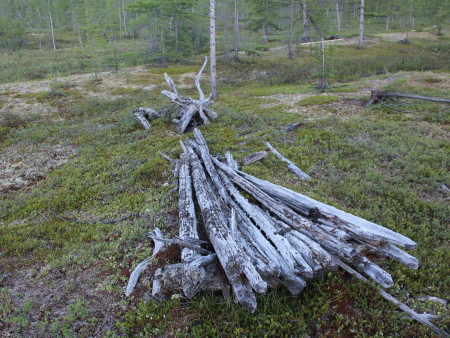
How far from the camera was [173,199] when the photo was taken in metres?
7.56

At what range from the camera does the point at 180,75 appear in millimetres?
26641

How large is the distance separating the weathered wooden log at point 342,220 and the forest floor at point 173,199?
823 millimetres

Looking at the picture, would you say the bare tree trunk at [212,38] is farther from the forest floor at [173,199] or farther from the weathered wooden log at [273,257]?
the weathered wooden log at [273,257]

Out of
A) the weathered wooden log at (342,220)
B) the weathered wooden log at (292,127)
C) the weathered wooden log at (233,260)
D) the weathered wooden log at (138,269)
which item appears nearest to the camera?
the weathered wooden log at (233,260)

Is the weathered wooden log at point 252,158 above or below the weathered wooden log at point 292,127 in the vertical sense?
below

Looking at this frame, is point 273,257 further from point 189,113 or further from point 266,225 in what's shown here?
point 189,113

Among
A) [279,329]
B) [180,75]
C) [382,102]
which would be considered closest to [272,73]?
[180,75]

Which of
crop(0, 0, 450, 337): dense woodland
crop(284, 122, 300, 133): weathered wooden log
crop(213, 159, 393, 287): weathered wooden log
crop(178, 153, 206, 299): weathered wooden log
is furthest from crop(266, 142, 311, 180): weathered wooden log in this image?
crop(178, 153, 206, 299): weathered wooden log

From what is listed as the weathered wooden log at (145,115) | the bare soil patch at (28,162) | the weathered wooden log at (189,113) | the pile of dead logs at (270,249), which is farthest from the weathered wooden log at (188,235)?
the weathered wooden log at (145,115)

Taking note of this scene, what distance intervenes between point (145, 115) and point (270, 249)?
1262 centimetres

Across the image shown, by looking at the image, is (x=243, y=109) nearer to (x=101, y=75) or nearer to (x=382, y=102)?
(x=382, y=102)

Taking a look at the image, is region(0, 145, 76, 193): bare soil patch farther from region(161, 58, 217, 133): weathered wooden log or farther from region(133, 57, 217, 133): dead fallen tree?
region(161, 58, 217, 133): weathered wooden log

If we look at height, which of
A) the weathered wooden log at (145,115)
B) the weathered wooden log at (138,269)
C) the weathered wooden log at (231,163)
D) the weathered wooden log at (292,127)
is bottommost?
the weathered wooden log at (138,269)

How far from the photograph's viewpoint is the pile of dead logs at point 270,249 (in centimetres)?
403
